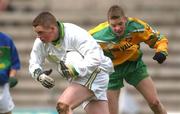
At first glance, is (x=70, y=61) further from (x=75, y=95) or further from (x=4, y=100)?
(x=4, y=100)

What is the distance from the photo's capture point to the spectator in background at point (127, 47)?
1026 cm

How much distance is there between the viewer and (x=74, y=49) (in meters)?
9.52

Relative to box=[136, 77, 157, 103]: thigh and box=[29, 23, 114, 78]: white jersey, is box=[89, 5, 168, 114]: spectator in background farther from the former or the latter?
box=[29, 23, 114, 78]: white jersey

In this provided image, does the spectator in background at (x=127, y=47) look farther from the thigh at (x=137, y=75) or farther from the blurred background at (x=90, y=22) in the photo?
the blurred background at (x=90, y=22)

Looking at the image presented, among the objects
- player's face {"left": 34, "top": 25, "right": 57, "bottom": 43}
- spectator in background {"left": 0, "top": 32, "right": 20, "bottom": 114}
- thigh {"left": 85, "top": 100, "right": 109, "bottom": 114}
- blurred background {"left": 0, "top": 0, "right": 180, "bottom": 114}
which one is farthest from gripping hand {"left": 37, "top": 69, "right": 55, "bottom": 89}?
blurred background {"left": 0, "top": 0, "right": 180, "bottom": 114}

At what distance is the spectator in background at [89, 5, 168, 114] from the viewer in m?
10.3

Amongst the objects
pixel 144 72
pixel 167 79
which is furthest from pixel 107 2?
→ pixel 144 72

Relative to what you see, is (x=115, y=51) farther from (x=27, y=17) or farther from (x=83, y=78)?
(x=27, y=17)

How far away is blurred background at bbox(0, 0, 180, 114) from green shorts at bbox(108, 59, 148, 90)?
27.4 feet

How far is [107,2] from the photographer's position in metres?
20.1

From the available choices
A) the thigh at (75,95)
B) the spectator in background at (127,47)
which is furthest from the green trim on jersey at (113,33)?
→ the thigh at (75,95)

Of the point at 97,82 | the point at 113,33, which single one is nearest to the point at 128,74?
the point at 113,33

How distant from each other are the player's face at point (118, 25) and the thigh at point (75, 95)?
97 centimetres

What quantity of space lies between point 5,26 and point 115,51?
9698 mm
